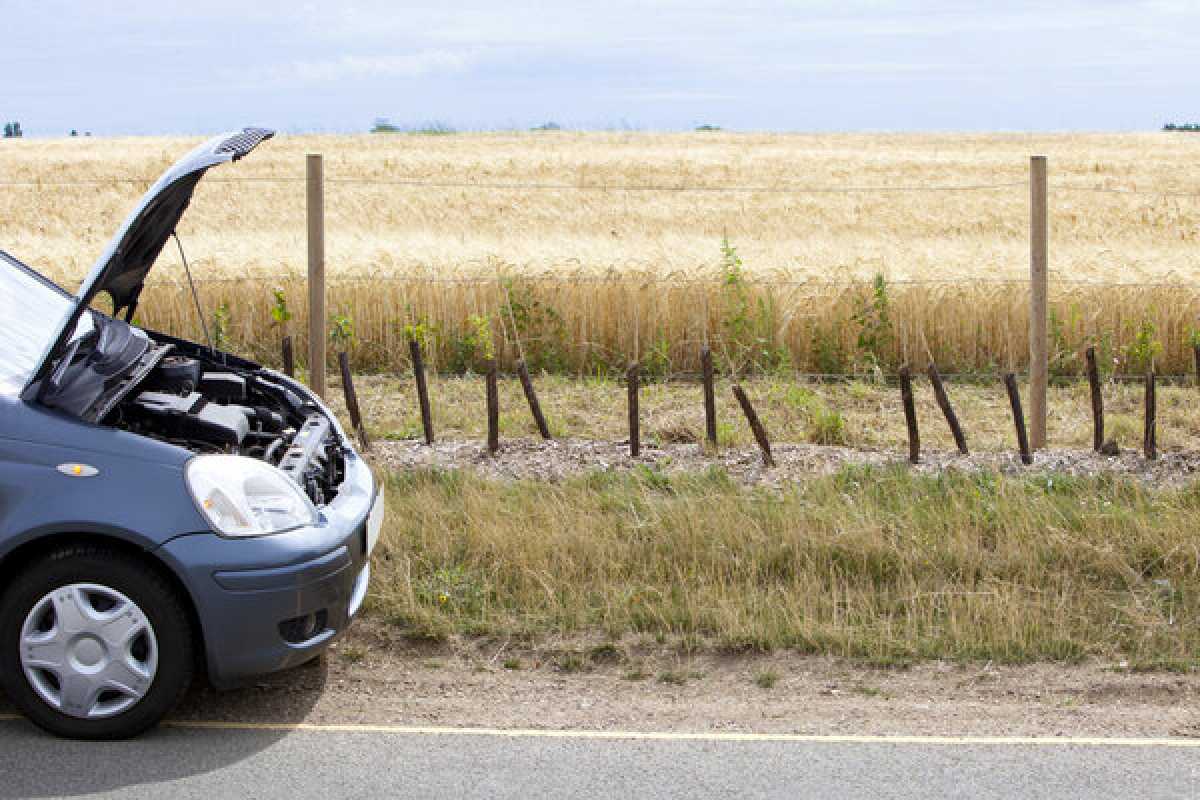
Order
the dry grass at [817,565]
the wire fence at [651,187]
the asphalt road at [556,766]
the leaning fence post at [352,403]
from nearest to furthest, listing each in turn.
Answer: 1. the asphalt road at [556,766]
2. the dry grass at [817,565]
3. the leaning fence post at [352,403]
4. the wire fence at [651,187]

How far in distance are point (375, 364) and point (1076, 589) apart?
7.90 metres

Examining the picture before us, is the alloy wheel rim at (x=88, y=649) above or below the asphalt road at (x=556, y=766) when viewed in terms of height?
above

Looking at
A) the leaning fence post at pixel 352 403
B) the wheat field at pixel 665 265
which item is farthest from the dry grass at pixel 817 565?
the wheat field at pixel 665 265

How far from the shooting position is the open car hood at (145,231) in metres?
4.98

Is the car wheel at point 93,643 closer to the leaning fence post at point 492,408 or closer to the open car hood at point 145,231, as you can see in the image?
the open car hood at point 145,231

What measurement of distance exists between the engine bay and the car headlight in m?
0.17

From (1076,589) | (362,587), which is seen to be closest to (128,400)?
(362,587)

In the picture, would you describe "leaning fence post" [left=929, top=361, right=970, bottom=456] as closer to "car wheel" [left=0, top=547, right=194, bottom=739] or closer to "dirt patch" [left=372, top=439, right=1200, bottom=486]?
"dirt patch" [left=372, top=439, right=1200, bottom=486]

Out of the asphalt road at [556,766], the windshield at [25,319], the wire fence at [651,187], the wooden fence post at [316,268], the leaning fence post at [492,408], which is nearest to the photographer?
the asphalt road at [556,766]

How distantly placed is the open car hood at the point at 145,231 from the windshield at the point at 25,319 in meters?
0.22

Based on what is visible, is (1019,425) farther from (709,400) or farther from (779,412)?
(779,412)

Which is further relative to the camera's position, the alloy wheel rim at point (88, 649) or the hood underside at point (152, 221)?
the hood underside at point (152, 221)

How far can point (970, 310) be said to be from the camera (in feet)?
42.8

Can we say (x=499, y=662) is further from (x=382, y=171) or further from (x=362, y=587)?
(x=382, y=171)
